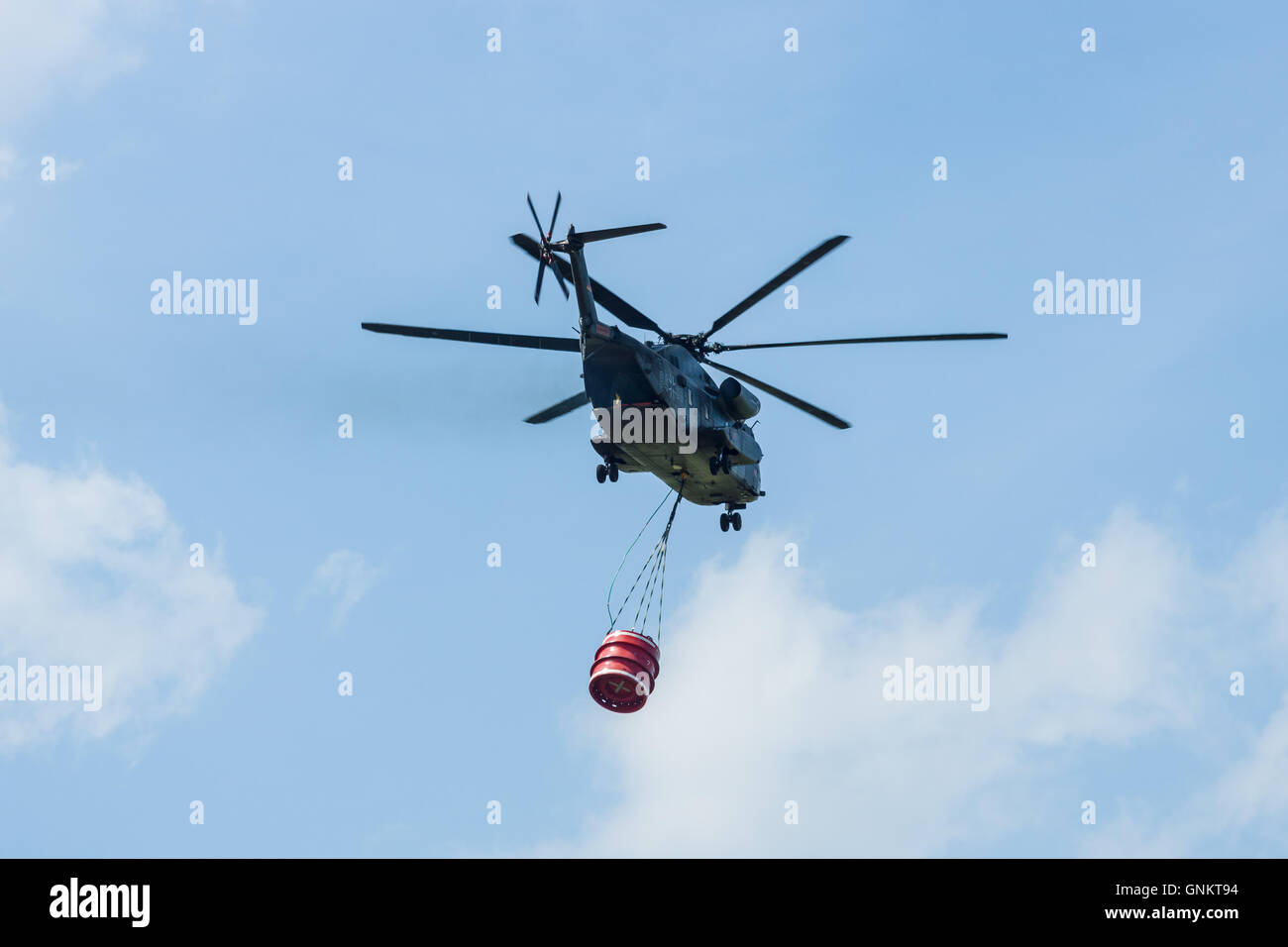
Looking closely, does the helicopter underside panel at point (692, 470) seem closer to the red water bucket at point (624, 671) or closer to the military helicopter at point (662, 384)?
the military helicopter at point (662, 384)

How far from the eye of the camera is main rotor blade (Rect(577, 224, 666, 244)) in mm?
33438

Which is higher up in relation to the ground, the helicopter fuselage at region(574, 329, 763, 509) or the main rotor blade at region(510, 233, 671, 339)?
the main rotor blade at region(510, 233, 671, 339)

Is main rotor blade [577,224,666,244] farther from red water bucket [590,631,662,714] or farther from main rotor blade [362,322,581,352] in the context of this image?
red water bucket [590,631,662,714]

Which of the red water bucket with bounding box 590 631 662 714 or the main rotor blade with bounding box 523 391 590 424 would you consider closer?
the red water bucket with bounding box 590 631 662 714

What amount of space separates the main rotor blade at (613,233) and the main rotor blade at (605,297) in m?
1.04

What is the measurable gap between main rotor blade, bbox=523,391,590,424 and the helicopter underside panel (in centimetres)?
207

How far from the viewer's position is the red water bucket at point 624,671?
36.2 metres

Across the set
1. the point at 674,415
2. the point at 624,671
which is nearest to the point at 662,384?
the point at 674,415

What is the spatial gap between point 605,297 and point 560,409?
15.9ft

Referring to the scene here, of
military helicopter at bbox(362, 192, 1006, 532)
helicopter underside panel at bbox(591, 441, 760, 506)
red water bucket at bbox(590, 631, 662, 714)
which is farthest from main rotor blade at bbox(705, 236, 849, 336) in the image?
red water bucket at bbox(590, 631, 662, 714)

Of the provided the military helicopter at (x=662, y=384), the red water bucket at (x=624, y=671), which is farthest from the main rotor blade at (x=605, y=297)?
the red water bucket at (x=624, y=671)
